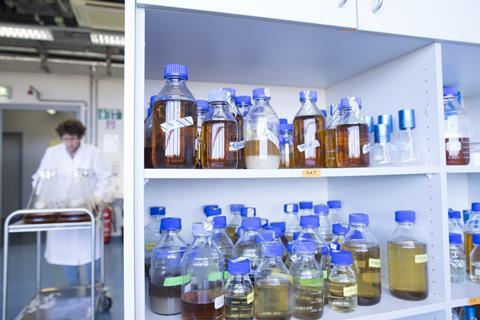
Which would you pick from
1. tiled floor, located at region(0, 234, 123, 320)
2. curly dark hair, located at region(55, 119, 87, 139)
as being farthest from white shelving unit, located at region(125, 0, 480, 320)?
tiled floor, located at region(0, 234, 123, 320)

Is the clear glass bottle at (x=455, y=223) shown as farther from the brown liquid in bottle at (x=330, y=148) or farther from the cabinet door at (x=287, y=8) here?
the cabinet door at (x=287, y=8)

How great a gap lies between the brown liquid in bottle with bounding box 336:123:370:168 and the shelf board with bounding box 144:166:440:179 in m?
0.08

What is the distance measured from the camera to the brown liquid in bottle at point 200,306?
0.74 m

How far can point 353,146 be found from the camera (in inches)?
35.8

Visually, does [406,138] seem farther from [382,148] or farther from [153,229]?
[153,229]

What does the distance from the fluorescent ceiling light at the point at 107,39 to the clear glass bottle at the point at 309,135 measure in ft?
12.0

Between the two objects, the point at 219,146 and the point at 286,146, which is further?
the point at 286,146

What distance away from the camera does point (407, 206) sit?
98 cm

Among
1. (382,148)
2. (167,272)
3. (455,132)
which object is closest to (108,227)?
(167,272)

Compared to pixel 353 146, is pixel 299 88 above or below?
above

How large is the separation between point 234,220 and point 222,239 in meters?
0.20

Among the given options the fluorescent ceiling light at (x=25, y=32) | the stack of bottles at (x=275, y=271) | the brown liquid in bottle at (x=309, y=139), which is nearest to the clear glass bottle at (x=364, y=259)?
the stack of bottles at (x=275, y=271)

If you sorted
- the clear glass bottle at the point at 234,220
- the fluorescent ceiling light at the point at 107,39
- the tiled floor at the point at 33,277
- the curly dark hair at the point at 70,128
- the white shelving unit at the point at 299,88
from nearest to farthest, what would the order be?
the white shelving unit at the point at 299,88
the clear glass bottle at the point at 234,220
the curly dark hair at the point at 70,128
the tiled floor at the point at 33,277
the fluorescent ceiling light at the point at 107,39

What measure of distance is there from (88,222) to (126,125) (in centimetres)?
162
